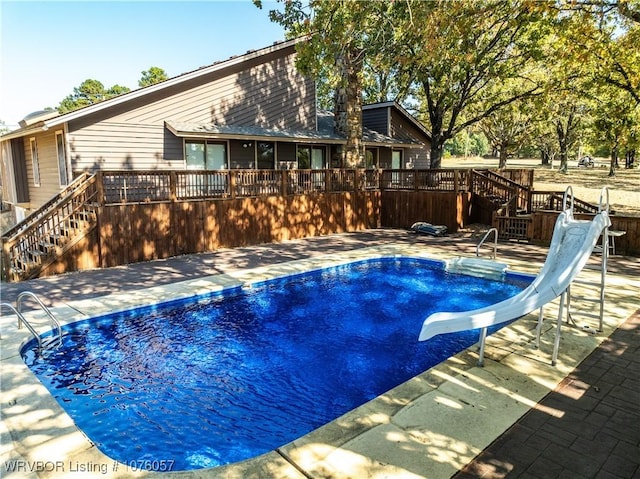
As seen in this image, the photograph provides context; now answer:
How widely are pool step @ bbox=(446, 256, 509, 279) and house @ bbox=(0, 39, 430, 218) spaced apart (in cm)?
797

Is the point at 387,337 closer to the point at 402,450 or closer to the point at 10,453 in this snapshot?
the point at 402,450

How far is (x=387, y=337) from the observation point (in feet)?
22.9

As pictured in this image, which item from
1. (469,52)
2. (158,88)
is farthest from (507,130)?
(158,88)

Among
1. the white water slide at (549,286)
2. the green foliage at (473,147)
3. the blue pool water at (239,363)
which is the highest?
the green foliage at (473,147)

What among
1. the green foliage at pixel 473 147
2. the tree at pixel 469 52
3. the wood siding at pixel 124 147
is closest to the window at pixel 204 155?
the wood siding at pixel 124 147

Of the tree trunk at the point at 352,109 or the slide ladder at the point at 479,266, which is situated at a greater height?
the tree trunk at the point at 352,109

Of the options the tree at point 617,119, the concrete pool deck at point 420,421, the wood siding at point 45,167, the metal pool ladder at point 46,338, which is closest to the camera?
the concrete pool deck at point 420,421

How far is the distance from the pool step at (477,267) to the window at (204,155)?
8.50m

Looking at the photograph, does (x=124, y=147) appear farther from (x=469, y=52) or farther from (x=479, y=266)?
(x=469, y=52)

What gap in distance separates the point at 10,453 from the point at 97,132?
10933 millimetres

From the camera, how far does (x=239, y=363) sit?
607 cm

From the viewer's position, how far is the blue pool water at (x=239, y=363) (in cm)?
444

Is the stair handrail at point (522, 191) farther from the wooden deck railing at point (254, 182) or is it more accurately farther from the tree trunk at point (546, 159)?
the tree trunk at point (546, 159)

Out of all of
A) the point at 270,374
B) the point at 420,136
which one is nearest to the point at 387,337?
the point at 270,374
